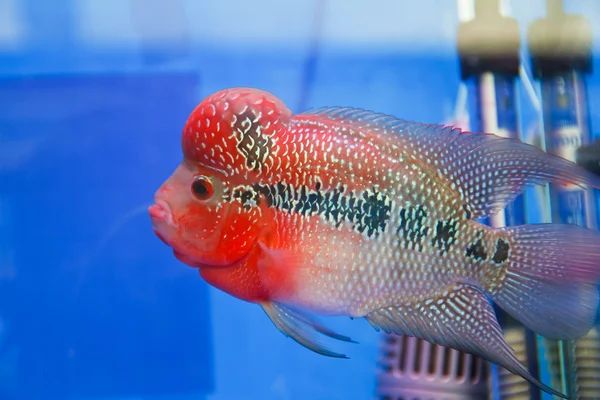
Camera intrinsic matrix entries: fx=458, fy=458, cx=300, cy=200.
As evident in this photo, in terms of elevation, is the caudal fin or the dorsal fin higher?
the dorsal fin

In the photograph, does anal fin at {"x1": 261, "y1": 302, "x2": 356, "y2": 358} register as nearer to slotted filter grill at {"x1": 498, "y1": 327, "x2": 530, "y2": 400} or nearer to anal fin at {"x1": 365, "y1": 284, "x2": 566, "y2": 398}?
anal fin at {"x1": 365, "y1": 284, "x2": 566, "y2": 398}

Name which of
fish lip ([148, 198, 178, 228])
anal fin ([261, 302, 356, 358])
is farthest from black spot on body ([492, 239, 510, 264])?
fish lip ([148, 198, 178, 228])

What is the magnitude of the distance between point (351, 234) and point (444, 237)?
13 cm

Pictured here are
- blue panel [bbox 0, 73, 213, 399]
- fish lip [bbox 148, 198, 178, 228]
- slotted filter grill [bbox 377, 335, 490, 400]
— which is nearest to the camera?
fish lip [bbox 148, 198, 178, 228]

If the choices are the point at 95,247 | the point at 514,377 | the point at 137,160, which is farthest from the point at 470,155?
the point at 95,247

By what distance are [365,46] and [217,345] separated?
679 mm

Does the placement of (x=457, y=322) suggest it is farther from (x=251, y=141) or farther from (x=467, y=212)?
(x=251, y=141)

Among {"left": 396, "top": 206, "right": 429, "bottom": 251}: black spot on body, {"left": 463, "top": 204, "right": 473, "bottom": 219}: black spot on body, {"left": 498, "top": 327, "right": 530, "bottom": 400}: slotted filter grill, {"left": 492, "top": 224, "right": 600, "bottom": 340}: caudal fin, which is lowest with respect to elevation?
{"left": 498, "top": 327, "right": 530, "bottom": 400}: slotted filter grill

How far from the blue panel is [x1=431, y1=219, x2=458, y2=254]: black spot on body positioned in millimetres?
459

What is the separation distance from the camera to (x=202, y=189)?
65 centimetres

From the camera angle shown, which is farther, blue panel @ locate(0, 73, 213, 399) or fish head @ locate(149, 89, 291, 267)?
blue panel @ locate(0, 73, 213, 399)

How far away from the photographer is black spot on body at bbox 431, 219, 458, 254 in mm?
650

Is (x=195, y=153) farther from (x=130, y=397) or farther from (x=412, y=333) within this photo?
(x=130, y=397)

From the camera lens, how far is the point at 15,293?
0.92 m
